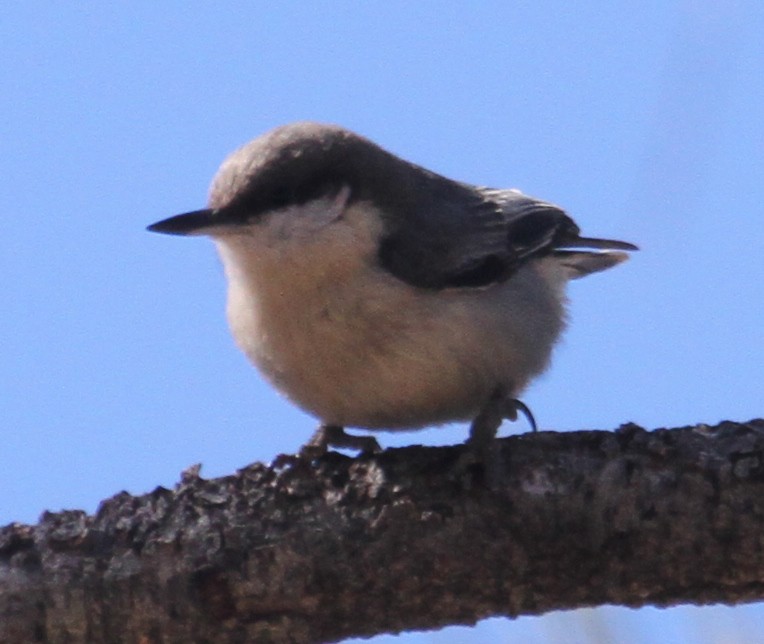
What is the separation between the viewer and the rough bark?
9.13ft

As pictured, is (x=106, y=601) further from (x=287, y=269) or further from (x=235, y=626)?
(x=287, y=269)

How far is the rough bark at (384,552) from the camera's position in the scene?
278cm

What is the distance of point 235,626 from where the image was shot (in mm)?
2793

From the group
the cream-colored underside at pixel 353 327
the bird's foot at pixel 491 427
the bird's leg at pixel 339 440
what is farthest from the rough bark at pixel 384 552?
the bird's leg at pixel 339 440

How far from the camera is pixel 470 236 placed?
154 inches

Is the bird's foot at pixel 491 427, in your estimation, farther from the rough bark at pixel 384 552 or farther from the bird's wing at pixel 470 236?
the bird's wing at pixel 470 236

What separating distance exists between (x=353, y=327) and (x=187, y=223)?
0.55 metres

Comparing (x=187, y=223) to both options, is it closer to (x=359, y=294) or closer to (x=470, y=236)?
(x=359, y=294)

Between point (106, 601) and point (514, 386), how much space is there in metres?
1.48

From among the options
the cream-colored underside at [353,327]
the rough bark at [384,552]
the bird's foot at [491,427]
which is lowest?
the rough bark at [384,552]

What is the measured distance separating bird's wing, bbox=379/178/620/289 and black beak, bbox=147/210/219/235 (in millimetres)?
527

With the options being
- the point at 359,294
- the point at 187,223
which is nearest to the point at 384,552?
the point at 359,294

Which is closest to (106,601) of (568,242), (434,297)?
(434,297)

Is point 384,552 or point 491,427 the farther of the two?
point 491,427
